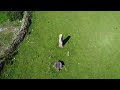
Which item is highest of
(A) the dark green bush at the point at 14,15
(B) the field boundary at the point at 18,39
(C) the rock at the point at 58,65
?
(A) the dark green bush at the point at 14,15

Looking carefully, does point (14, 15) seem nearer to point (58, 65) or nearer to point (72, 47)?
point (72, 47)

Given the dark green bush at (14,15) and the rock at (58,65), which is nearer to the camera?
the rock at (58,65)

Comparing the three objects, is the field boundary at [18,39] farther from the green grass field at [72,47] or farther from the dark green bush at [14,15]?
the dark green bush at [14,15]

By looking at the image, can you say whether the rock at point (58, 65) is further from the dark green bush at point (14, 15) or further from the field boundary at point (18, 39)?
the dark green bush at point (14, 15)

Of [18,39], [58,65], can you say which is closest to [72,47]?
[58,65]

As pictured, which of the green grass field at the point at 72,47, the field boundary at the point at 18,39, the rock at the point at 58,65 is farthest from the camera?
the field boundary at the point at 18,39

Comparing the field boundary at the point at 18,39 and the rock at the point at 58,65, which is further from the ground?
the field boundary at the point at 18,39

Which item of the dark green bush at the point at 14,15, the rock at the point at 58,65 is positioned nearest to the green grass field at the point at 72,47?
the rock at the point at 58,65

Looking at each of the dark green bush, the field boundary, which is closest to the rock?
the field boundary

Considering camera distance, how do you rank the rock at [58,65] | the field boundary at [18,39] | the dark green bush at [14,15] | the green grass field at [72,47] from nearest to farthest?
the green grass field at [72,47]
the rock at [58,65]
the field boundary at [18,39]
the dark green bush at [14,15]
